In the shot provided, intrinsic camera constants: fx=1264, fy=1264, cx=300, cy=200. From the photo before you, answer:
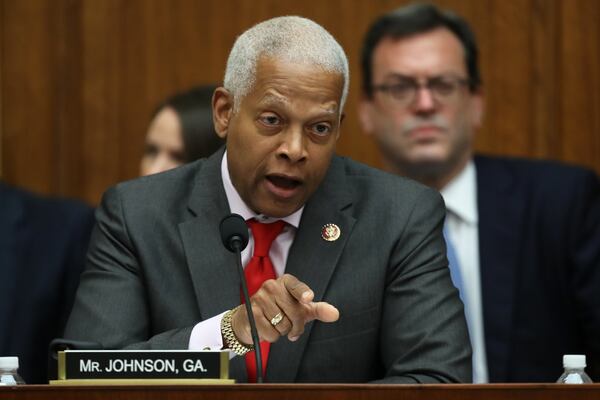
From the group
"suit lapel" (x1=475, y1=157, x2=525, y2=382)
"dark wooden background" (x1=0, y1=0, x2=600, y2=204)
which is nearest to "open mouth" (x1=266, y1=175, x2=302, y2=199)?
"suit lapel" (x1=475, y1=157, x2=525, y2=382)

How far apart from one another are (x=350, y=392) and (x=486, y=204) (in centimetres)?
229

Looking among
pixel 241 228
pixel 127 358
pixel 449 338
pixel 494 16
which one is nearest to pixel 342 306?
pixel 449 338

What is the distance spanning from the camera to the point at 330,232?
2.87 metres

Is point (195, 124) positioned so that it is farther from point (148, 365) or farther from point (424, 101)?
point (148, 365)

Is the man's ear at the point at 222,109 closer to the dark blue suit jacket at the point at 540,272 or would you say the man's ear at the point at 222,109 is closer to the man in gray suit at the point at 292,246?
the man in gray suit at the point at 292,246

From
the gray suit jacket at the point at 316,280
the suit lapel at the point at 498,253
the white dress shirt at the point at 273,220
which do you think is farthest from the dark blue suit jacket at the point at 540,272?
the white dress shirt at the point at 273,220

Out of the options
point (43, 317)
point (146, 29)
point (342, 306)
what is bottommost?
point (43, 317)

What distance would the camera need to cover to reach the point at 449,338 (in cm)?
272

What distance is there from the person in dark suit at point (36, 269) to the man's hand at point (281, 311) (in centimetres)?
160

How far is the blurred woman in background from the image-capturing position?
4180mm

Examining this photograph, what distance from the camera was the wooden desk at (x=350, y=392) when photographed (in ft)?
6.66

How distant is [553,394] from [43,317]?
90.4 inches

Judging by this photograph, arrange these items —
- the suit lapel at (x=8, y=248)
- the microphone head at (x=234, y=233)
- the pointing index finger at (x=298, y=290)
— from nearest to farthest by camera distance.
Result: the pointing index finger at (x=298, y=290), the microphone head at (x=234, y=233), the suit lapel at (x=8, y=248)

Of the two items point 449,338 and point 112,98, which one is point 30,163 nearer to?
point 112,98
